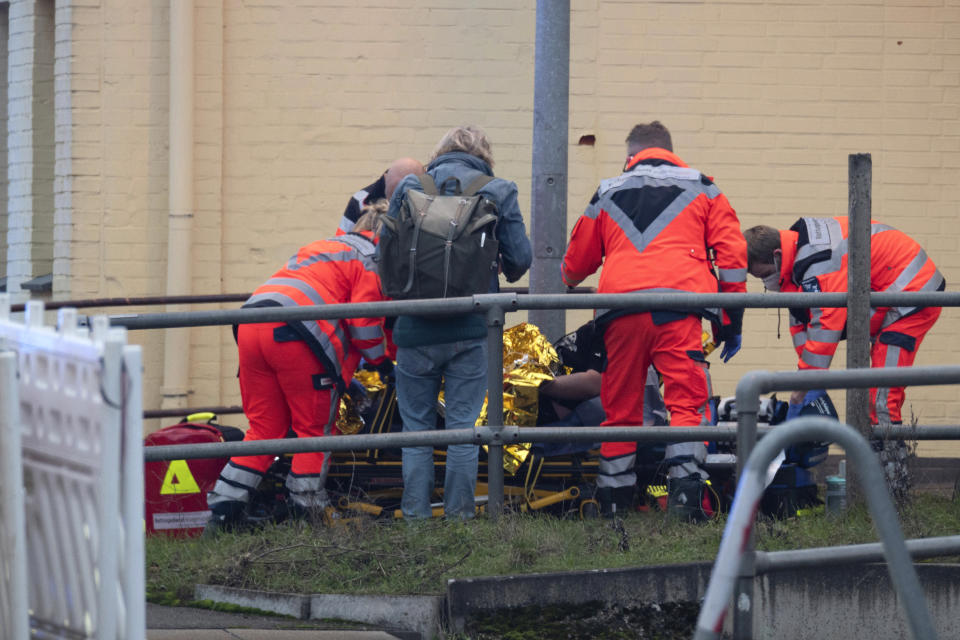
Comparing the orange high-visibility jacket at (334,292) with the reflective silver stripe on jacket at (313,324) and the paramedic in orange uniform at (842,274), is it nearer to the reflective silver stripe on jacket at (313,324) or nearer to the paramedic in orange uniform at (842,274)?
the reflective silver stripe on jacket at (313,324)

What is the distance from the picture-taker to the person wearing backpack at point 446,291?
5.14 metres

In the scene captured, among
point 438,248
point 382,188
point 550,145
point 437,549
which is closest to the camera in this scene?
point 437,549

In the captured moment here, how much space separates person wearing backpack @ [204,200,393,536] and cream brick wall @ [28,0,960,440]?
280 centimetres

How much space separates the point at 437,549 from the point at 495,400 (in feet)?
2.18

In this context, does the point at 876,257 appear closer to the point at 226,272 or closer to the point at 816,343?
the point at 816,343

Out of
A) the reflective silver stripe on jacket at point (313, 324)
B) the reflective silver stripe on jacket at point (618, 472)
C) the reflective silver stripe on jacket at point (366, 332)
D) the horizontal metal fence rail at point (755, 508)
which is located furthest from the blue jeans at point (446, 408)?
the horizontal metal fence rail at point (755, 508)

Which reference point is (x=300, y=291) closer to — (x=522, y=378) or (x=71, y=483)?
(x=522, y=378)

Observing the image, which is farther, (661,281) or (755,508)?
(661,281)

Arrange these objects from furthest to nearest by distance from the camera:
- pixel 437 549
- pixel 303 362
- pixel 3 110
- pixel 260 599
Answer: pixel 3 110, pixel 303 362, pixel 437 549, pixel 260 599

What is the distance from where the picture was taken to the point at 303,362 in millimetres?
5355

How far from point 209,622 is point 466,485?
4.40ft

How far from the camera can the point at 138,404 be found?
2523 millimetres

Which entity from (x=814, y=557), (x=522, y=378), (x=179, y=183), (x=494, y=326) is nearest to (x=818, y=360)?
(x=522, y=378)

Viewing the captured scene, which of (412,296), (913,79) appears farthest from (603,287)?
(913,79)
